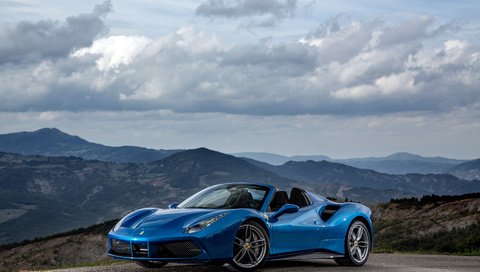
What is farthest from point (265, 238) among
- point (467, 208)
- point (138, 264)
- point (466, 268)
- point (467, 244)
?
point (467, 208)

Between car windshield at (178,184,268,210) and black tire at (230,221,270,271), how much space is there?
530 millimetres

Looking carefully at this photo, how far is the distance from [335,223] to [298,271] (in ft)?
5.57

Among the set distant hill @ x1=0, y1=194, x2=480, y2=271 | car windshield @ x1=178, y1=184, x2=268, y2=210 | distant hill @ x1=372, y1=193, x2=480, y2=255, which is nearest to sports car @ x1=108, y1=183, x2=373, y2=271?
car windshield @ x1=178, y1=184, x2=268, y2=210

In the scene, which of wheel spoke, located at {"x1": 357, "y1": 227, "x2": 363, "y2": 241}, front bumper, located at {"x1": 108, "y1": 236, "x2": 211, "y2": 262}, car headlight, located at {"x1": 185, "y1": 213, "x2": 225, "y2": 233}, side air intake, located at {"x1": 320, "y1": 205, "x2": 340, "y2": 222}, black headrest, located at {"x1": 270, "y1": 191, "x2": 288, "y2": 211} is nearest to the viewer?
front bumper, located at {"x1": 108, "y1": 236, "x2": 211, "y2": 262}

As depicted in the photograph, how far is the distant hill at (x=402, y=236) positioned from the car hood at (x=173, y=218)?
8637mm

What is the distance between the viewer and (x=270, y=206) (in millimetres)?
11922

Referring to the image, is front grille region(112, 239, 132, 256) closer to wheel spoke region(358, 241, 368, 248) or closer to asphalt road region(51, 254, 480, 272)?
asphalt road region(51, 254, 480, 272)

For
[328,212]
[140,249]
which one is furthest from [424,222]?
[140,249]

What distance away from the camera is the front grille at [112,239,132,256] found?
10.7 meters

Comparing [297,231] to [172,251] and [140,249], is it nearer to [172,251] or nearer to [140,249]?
[172,251]

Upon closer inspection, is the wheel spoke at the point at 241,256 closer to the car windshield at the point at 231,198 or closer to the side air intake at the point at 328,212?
the car windshield at the point at 231,198

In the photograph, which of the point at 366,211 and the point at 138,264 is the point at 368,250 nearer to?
the point at 366,211

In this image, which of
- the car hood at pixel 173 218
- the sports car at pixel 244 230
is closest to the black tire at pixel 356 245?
the sports car at pixel 244 230

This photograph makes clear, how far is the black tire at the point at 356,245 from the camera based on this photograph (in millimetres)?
13148
